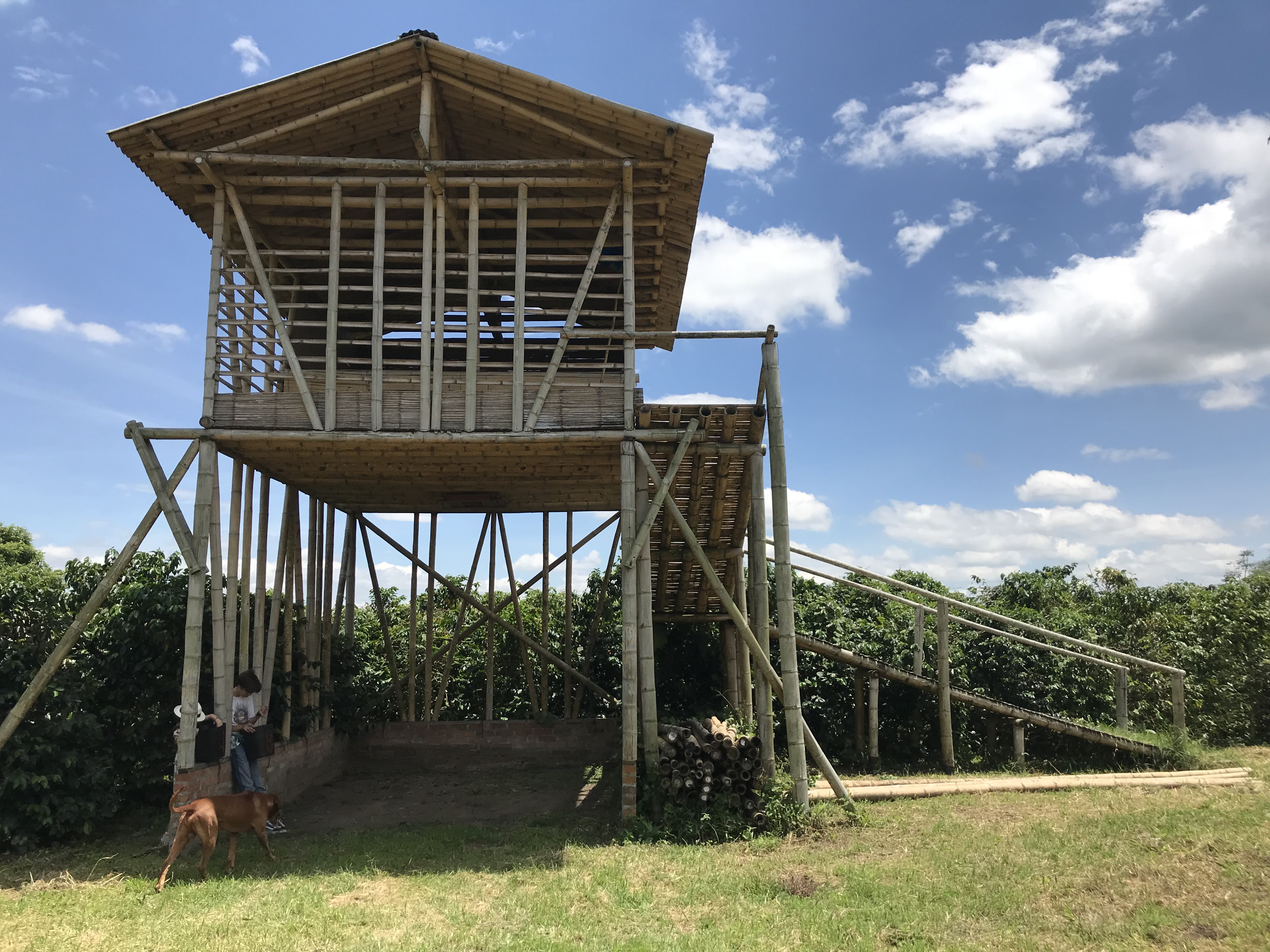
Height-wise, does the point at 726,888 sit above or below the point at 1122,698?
below

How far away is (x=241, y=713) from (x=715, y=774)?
18.3 feet

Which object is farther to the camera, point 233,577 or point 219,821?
point 233,577

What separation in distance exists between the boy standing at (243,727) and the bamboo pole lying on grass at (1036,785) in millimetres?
6629

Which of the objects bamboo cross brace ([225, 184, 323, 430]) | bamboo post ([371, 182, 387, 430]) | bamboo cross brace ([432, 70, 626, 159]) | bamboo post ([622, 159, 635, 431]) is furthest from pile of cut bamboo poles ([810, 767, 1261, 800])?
bamboo cross brace ([432, 70, 626, 159])

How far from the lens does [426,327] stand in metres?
10.6

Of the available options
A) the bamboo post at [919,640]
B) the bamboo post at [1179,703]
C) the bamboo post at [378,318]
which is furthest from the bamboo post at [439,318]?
the bamboo post at [1179,703]

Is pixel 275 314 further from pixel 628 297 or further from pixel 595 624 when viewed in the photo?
pixel 595 624

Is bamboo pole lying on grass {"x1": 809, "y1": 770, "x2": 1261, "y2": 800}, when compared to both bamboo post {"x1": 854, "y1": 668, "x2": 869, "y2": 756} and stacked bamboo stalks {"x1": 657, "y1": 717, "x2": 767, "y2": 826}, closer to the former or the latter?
stacked bamboo stalks {"x1": 657, "y1": 717, "x2": 767, "y2": 826}

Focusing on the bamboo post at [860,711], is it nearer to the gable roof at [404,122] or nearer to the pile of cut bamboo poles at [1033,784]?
the pile of cut bamboo poles at [1033,784]

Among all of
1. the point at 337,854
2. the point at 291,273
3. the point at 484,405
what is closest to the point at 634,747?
the point at 337,854

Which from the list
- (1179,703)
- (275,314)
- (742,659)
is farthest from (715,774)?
(275,314)

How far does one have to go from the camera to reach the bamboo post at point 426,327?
10516 mm

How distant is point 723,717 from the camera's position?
43.1 ft

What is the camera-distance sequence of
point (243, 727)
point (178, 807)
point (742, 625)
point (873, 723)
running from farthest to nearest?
1. point (873, 723)
2. point (243, 727)
3. point (742, 625)
4. point (178, 807)
